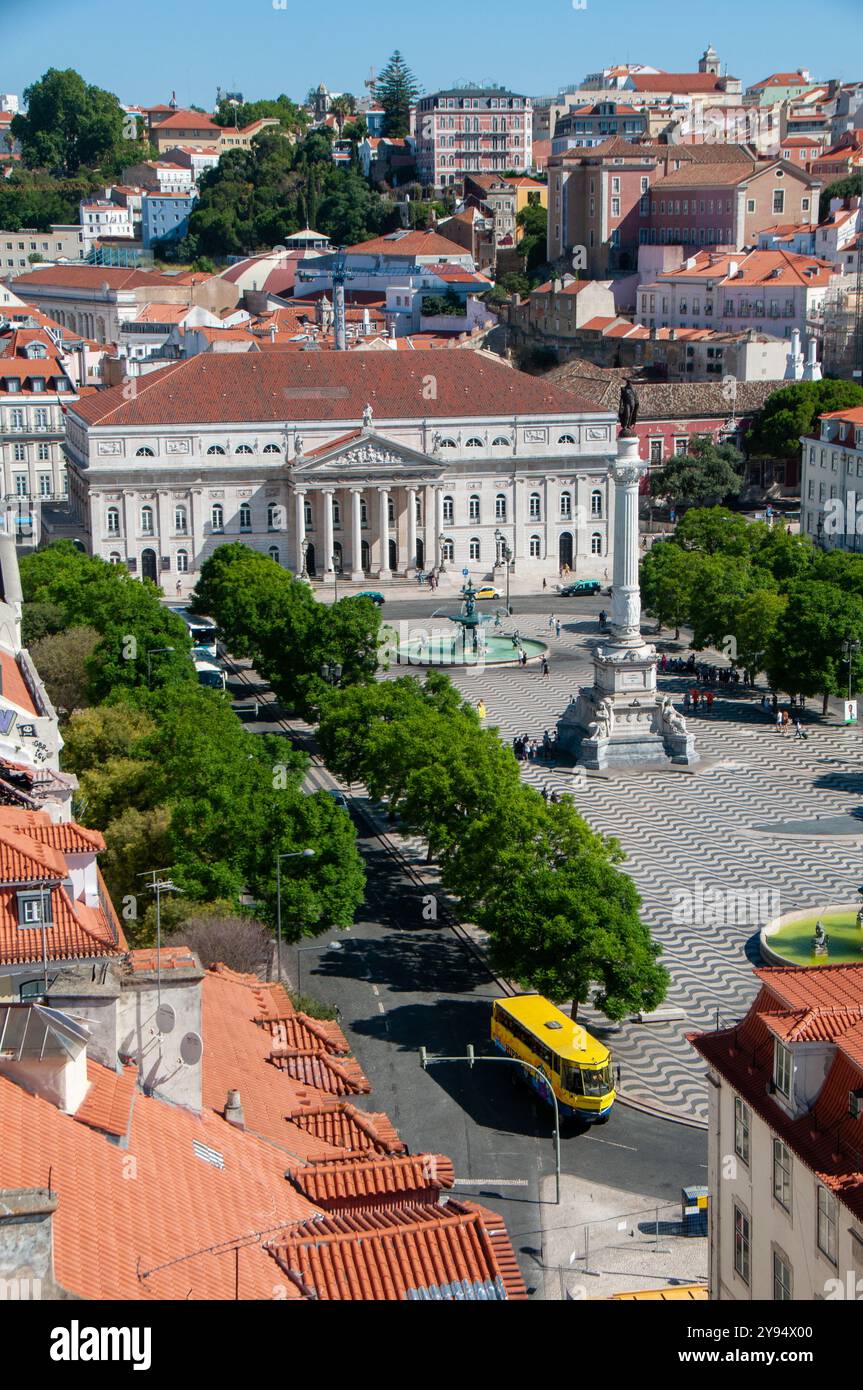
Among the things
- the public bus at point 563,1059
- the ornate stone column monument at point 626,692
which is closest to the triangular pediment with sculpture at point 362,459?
the ornate stone column monument at point 626,692

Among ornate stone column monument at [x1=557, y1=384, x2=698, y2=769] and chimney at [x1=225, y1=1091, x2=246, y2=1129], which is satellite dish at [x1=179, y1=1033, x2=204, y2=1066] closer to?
chimney at [x1=225, y1=1091, x2=246, y2=1129]

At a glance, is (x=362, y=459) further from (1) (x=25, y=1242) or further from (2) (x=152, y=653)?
(1) (x=25, y=1242)

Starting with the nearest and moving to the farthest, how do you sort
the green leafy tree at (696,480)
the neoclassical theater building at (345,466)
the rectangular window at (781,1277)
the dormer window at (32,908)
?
1. the rectangular window at (781,1277)
2. the dormer window at (32,908)
3. the neoclassical theater building at (345,466)
4. the green leafy tree at (696,480)

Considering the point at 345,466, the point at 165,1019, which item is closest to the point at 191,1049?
the point at 165,1019

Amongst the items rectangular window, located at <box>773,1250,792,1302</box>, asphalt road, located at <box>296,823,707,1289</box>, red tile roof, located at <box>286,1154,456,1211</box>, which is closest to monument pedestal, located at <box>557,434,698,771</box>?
asphalt road, located at <box>296,823,707,1289</box>

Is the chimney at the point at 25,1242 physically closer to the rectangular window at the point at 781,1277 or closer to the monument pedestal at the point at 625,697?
the rectangular window at the point at 781,1277

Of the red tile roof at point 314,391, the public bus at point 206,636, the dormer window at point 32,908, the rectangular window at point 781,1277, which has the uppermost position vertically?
the red tile roof at point 314,391
